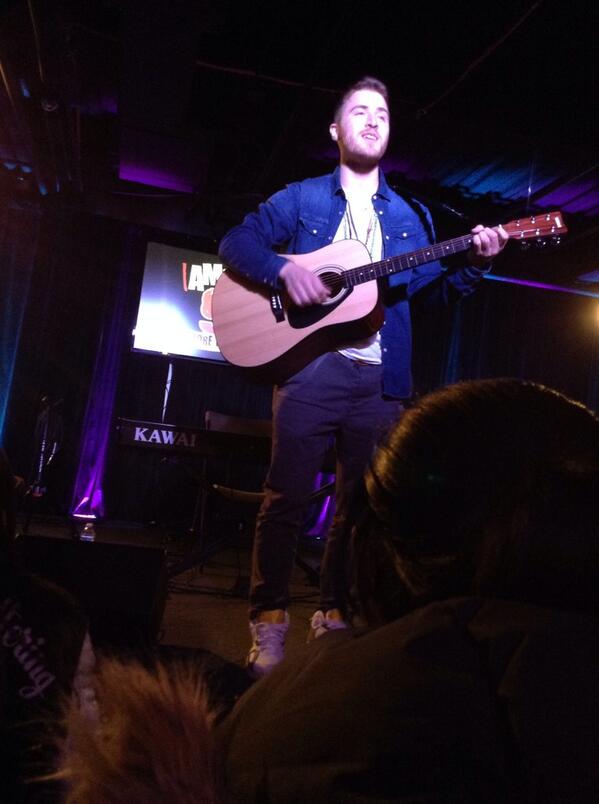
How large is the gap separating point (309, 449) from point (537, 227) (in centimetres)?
132

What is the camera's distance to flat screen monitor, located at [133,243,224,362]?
279 inches

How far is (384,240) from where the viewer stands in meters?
2.43

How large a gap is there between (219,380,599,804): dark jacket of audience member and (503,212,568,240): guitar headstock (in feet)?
7.05

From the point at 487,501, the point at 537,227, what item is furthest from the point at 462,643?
the point at 537,227

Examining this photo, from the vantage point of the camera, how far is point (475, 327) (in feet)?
27.8

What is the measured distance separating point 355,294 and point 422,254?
303mm

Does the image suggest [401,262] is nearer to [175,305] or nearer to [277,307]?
[277,307]

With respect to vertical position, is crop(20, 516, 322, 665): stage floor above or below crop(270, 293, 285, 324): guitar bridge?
below

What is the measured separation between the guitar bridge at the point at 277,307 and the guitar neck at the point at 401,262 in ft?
0.82

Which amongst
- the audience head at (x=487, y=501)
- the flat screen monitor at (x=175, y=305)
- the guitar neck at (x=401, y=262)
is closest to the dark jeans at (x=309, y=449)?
the guitar neck at (x=401, y=262)

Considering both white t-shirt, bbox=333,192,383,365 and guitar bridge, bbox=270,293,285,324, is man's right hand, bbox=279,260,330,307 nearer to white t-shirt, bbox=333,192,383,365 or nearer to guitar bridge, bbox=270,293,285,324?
guitar bridge, bbox=270,293,285,324

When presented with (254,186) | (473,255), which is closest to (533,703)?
(473,255)

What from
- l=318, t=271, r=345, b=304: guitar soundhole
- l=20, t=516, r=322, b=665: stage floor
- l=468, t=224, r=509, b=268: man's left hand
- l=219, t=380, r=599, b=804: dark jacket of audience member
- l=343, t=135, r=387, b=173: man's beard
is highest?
l=343, t=135, r=387, b=173: man's beard

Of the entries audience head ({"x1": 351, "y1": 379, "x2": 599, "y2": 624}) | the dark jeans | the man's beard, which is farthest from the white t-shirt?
audience head ({"x1": 351, "y1": 379, "x2": 599, "y2": 624})
